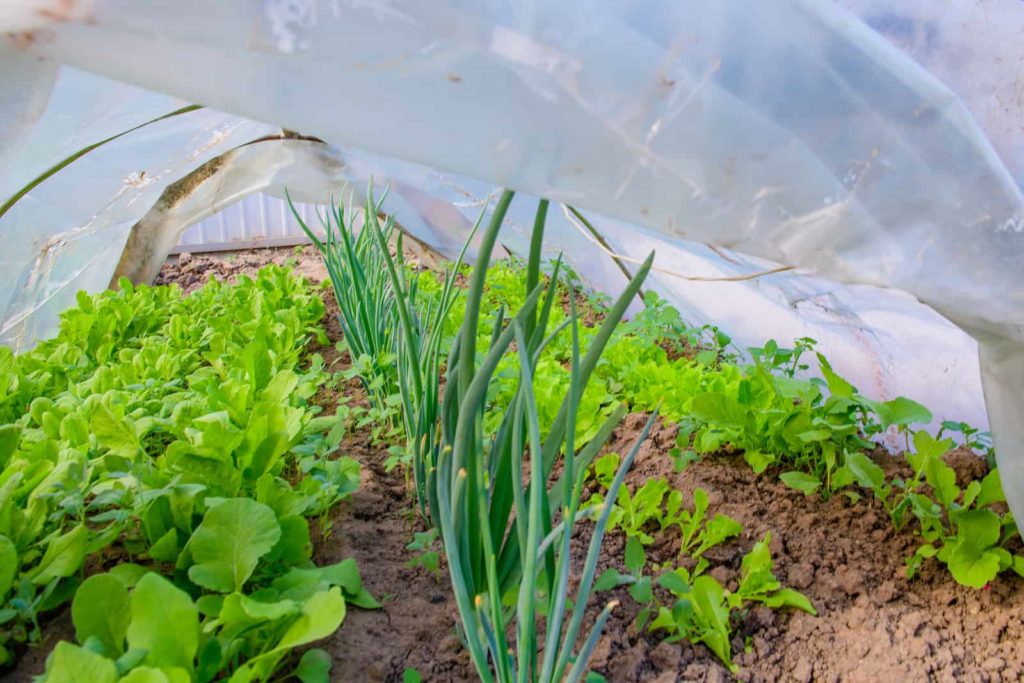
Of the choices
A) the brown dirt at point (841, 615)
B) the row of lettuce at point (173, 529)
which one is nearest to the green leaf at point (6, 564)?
the row of lettuce at point (173, 529)

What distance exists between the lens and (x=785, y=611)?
890mm

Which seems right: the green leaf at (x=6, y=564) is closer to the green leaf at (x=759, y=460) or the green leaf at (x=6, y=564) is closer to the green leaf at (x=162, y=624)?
the green leaf at (x=162, y=624)

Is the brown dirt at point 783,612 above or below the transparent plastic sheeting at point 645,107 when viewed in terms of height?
below

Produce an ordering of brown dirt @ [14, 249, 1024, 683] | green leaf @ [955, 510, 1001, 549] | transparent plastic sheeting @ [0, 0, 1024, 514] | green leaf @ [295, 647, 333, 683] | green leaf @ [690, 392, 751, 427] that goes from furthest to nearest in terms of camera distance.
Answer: green leaf @ [690, 392, 751, 427] → green leaf @ [955, 510, 1001, 549] → brown dirt @ [14, 249, 1024, 683] → green leaf @ [295, 647, 333, 683] → transparent plastic sheeting @ [0, 0, 1024, 514]

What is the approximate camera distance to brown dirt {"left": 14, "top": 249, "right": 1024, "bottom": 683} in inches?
30.5

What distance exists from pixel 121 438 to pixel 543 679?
71cm

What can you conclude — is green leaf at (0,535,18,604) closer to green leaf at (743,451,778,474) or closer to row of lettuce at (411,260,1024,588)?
row of lettuce at (411,260,1024,588)

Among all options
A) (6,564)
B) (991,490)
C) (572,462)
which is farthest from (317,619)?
(991,490)

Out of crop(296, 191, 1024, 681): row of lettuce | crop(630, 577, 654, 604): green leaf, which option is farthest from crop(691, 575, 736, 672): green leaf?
crop(630, 577, 654, 604): green leaf

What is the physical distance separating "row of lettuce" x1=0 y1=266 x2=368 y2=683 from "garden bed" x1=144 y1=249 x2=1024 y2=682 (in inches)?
2.5

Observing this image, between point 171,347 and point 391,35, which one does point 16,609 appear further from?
point 171,347

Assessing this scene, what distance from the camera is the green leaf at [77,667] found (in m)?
0.52

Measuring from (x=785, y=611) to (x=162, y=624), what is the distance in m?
0.70

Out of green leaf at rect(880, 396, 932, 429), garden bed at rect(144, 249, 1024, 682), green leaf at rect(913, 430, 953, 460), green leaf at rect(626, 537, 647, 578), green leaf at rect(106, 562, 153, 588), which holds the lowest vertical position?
garden bed at rect(144, 249, 1024, 682)
